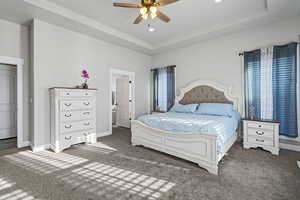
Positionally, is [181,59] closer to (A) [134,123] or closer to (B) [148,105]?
(B) [148,105]

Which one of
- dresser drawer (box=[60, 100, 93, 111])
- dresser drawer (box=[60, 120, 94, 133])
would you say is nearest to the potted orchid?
dresser drawer (box=[60, 100, 93, 111])

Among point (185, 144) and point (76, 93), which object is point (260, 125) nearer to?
point (185, 144)

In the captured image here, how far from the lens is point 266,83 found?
123 inches

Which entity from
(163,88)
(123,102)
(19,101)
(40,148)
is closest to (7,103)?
(19,101)

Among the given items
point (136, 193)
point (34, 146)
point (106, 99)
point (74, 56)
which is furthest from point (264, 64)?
point (34, 146)

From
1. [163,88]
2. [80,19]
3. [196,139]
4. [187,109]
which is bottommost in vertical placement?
[196,139]

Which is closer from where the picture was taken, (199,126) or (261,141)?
(199,126)

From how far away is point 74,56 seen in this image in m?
3.53

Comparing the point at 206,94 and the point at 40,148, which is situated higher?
the point at 206,94

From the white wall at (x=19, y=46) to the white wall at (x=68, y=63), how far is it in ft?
1.64

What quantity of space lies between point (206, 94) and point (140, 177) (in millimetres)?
2988

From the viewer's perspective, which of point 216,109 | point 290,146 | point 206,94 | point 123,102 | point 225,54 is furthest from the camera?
point 123,102

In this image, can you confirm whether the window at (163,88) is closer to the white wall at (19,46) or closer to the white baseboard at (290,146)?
the white baseboard at (290,146)

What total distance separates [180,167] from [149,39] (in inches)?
148
